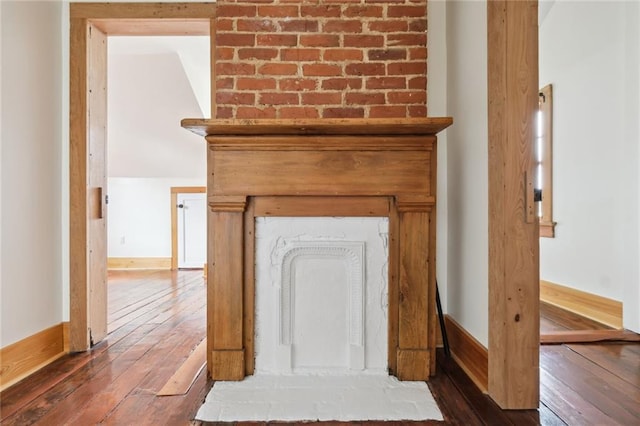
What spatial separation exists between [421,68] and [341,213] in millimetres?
945

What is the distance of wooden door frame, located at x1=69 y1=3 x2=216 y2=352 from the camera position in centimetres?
201

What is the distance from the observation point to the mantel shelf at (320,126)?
1485 mm

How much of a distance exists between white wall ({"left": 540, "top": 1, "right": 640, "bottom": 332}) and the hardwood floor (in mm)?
576

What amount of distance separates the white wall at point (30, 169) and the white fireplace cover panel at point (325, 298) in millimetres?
1146

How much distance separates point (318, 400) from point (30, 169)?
1772 millimetres

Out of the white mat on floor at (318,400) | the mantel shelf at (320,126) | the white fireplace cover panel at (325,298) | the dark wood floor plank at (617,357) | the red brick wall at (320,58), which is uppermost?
the red brick wall at (320,58)

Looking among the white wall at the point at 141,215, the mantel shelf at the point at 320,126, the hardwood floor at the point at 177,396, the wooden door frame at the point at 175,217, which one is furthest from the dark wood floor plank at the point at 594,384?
the white wall at the point at 141,215

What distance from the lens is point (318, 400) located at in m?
1.44

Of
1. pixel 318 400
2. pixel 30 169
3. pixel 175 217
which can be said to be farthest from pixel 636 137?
pixel 175 217

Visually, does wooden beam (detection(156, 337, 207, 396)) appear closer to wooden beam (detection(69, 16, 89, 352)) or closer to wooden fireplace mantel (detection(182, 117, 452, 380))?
wooden fireplace mantel (detection(182, 117, 452, 380))

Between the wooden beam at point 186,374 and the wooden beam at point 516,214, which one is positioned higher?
the wooden beam at point 516,214

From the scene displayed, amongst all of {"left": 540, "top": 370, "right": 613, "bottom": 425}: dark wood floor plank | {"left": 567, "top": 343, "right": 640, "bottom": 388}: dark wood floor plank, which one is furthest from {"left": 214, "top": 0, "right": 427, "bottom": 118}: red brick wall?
{"left": 567, "top": 343, "right": 640, "bottom": 388}: dark wood floor plank

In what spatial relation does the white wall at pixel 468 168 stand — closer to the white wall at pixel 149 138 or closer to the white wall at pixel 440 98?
the white wall at pixel 440 98

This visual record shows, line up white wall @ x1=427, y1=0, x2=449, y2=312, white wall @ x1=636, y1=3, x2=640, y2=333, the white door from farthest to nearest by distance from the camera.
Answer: the white door, white wall @ x1=636, y1=3, x2=640, y2=333, white wall @ x1=427, y1=0, x2=449, y2=312
